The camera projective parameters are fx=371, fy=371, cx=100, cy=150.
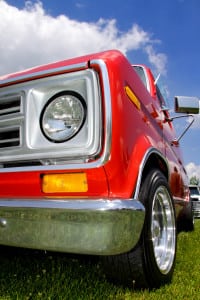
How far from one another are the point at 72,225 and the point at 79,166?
27cm

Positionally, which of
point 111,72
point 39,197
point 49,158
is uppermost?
point 111,72

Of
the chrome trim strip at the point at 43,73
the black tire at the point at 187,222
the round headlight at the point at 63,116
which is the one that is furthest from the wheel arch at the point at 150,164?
the black tire at the point at 187,222

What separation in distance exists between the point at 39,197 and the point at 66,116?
1.37ft

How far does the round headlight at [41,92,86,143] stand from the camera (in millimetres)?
1800

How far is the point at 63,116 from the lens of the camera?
72.6 inches

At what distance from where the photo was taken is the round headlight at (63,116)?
1800 millimetres

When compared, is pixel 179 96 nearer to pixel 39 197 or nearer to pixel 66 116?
pixel 66 116

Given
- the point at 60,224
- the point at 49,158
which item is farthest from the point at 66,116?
the point at 60,224

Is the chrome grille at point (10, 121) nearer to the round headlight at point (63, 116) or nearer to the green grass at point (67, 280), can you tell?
the round headlight at point (63, 116)

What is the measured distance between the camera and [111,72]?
1865 mm

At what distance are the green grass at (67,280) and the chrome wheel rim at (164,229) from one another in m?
0.16

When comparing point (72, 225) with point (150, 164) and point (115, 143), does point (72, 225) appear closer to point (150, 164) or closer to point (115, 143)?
point (115, 143)

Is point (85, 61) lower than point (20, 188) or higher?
higher

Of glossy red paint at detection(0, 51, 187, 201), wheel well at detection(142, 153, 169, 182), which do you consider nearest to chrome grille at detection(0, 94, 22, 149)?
glossy red paint at detection(0, 51, 187, 201)
